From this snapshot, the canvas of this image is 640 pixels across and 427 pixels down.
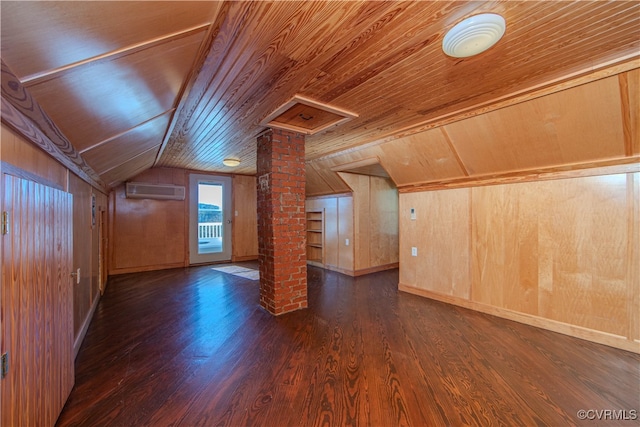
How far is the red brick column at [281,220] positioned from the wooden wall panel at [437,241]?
177 cm

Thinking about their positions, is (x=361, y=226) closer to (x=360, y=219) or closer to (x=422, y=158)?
(x=360, y=219)

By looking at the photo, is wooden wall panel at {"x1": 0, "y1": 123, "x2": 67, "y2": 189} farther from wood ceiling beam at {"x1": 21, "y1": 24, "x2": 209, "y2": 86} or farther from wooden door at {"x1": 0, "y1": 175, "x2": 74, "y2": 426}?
wood ceiling beam at {"x1": 21, "y1": 24, "x2": 209, "y2": 86}

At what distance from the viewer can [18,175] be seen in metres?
1.20

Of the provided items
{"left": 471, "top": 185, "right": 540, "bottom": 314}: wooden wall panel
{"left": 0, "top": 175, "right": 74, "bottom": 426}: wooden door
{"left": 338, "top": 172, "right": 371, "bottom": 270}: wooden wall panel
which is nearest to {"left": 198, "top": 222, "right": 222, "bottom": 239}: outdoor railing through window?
{"left": 338, "top": 172, "right": 371, "bottom": 270}: wooden wall panel

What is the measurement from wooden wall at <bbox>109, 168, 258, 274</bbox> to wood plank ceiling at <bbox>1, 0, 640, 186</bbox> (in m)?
3.51

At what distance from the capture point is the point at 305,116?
112 inches

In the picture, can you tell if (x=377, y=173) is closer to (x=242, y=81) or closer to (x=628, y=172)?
(x=628, y=172)

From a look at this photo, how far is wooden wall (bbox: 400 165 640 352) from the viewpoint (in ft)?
7.72

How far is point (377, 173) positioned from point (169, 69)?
4.26 m

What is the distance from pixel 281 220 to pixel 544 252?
296 cm

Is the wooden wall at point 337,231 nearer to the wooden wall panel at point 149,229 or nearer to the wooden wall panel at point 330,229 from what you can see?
the wooden wall panel at point 330,229

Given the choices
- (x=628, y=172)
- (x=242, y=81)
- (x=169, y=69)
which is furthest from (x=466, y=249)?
(x=169, y=69)

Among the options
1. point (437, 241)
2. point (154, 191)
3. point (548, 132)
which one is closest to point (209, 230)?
point (154, 191)

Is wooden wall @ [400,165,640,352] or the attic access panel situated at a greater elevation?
the attic access panel
